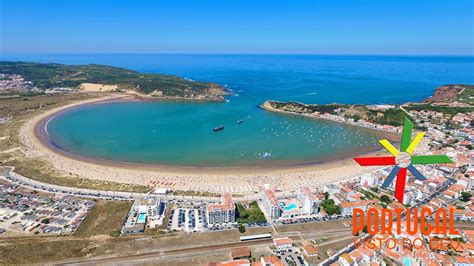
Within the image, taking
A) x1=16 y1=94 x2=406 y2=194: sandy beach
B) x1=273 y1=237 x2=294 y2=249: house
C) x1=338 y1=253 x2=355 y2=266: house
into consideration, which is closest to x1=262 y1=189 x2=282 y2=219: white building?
x1=273 y1=237 x2=294 y2=249: house

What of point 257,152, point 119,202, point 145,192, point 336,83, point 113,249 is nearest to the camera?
point 113,249

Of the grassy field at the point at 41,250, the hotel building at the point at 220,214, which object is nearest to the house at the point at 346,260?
the hotel building at the point at 220,214

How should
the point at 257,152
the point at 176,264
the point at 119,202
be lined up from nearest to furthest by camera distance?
the point at 176,264, the point at 119,202, the point at 257,152

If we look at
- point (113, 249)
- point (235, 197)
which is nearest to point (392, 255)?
point (235, 197)

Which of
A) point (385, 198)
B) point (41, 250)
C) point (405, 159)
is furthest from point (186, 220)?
point (385, 198)

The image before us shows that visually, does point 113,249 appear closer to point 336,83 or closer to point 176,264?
point 176,264

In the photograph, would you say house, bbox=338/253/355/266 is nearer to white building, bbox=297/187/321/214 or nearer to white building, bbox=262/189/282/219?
white building, bbox=297/187/321/214

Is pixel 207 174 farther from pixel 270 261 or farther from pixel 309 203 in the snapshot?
pixel 270 261
